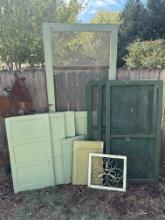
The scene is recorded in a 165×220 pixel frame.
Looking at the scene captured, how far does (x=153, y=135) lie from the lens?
3.19 metres

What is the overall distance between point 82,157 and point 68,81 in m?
1.01

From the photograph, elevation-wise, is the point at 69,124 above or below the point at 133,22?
below

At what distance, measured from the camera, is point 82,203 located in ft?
9.73

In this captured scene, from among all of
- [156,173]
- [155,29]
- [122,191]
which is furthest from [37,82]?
[155,29]

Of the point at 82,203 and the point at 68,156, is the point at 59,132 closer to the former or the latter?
the point at 68,156

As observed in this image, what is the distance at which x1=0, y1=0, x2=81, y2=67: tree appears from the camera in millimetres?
7484

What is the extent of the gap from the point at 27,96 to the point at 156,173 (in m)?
1.97

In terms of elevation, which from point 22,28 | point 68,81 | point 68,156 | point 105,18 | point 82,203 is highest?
point 105,18

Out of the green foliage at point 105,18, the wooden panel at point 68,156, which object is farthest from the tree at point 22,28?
the green foliage at point 105,18

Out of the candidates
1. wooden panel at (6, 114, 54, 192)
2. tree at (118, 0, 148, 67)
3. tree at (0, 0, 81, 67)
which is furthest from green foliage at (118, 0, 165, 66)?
wooden panel at (6, 114, 54, 192)

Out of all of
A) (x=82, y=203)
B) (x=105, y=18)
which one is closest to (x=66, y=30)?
(x=82, y=203)

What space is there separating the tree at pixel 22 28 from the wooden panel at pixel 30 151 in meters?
4.56

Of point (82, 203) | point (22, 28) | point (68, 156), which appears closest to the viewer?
point (82, 203)

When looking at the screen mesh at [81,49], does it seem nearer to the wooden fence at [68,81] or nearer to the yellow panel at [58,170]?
the wooden fence at [68,81]
